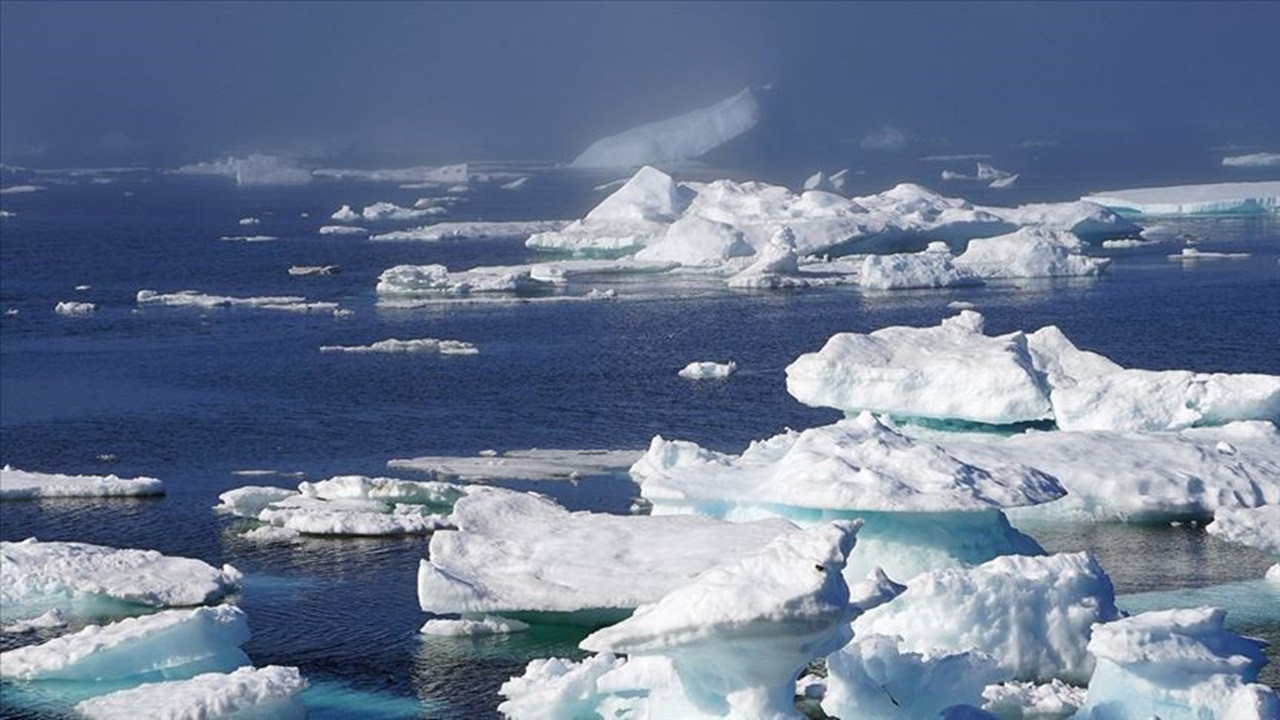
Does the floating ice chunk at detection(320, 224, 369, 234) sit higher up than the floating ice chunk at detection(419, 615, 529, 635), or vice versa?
the floating ice chunk at detection(320, 224, 369, 234)

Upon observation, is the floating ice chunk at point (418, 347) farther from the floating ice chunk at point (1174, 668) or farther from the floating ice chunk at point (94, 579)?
the floating ice chunk at point (1174, 668)

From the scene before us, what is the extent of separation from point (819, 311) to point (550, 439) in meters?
12.6

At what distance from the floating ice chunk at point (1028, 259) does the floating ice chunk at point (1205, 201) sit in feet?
44.7

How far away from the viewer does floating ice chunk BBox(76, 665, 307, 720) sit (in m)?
13.2

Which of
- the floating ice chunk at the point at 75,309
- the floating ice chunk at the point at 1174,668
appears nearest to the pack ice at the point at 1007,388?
the floating ice chunk at the point at 1174,668

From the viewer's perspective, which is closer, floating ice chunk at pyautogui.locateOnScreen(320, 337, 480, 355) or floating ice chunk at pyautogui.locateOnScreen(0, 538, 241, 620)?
floating ice chunk at pyautogui.locateOnScreen(0, 538, 241, 620)

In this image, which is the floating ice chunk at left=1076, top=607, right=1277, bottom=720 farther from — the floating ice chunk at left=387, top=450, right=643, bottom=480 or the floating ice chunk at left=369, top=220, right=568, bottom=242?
the floating ice chunk at left=369, top=220, right=568, bottom=242

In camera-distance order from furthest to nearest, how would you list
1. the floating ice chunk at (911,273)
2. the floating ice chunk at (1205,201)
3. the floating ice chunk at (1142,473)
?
1. the floating ice chunk at (1205,201)
2. the floating ice chunk at (911,273)
3. the floating ice chunk at (1142,473)

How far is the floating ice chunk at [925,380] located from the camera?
70.2 ft

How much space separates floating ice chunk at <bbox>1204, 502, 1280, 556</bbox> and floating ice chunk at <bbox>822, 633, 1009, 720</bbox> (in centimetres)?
661

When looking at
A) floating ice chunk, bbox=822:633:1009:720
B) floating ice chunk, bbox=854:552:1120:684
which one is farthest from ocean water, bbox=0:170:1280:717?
floating ice chunk, bbox=822:633:1009:720

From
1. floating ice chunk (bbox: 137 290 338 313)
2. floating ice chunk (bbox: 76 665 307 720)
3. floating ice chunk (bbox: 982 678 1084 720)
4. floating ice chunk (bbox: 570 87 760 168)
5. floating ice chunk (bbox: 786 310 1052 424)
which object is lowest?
floating ice chunk (bbox: 982 678 1084 720)

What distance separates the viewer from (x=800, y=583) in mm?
10898

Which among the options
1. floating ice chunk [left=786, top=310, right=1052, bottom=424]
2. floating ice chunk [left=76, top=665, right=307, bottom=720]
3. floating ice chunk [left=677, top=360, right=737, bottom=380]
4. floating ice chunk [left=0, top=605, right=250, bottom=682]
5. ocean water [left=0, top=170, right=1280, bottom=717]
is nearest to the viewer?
floating ice chunk [left=76, top=665, right=307, bottom=720]
